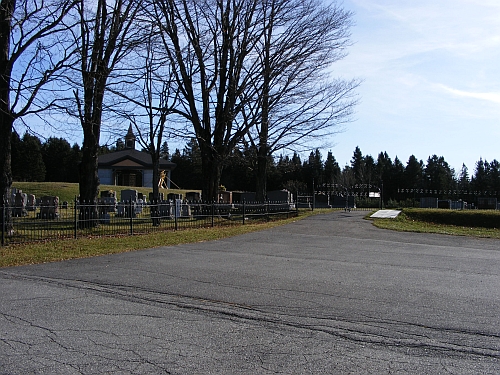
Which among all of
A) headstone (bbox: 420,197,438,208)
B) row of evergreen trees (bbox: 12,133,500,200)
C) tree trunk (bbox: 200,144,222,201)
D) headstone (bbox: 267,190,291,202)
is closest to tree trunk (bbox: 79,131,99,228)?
tree trunk (bbox: 200,144,222,201)

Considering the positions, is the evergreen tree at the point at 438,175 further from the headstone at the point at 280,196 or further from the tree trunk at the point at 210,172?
the tree trunk at the point at 210,172

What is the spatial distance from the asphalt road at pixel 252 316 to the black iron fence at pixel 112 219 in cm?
475

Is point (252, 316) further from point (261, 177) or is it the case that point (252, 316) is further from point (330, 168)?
point (330, 168)

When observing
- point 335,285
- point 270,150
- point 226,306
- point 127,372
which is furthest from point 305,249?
point 270,150

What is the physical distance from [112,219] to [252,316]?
1442 centimetres

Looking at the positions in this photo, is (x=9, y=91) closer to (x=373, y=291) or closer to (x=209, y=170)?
(x=209, y=170)

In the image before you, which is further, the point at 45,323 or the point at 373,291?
the point at 373,291

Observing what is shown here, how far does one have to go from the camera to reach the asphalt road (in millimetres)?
4352

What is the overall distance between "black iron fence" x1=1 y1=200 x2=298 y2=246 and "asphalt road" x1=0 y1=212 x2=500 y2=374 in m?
4.75

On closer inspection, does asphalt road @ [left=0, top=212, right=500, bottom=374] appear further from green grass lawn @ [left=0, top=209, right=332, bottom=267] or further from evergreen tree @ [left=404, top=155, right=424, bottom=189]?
evergreen tree @ [left=404, top=155, right=424, bottom=189]

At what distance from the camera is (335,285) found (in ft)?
25.7

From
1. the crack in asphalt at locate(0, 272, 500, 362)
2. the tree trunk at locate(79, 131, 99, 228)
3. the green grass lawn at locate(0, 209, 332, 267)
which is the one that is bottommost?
the crack in asphalt at locate(0, 272, 500, 362)

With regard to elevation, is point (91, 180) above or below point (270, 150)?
below

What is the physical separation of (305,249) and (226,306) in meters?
6.84
